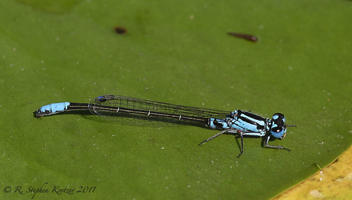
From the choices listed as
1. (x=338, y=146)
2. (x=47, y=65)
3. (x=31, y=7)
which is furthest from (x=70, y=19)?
Answer: (x=338, y=146)

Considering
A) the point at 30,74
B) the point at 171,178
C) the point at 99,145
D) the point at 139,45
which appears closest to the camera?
the point at 171,178

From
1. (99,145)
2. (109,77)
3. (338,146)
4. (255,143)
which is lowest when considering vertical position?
(338,146)

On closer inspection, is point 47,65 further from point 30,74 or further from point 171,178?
point 171,178

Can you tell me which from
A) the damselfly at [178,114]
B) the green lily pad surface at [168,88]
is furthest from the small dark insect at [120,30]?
the damselfly at [178,114]

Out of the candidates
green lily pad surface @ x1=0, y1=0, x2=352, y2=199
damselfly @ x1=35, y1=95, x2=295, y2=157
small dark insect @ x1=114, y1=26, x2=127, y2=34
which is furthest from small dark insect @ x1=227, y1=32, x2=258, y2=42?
small dark insect @ x1=114, y1=26, x2=127, y2=34

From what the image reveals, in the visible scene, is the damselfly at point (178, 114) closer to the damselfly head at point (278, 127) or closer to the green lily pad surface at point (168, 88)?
the damselfly head at point (278, 127)

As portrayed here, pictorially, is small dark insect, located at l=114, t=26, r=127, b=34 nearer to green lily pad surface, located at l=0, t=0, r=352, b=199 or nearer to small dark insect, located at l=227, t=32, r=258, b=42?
green lily pad surface, located at l=0, t=0, r=352, b=199
